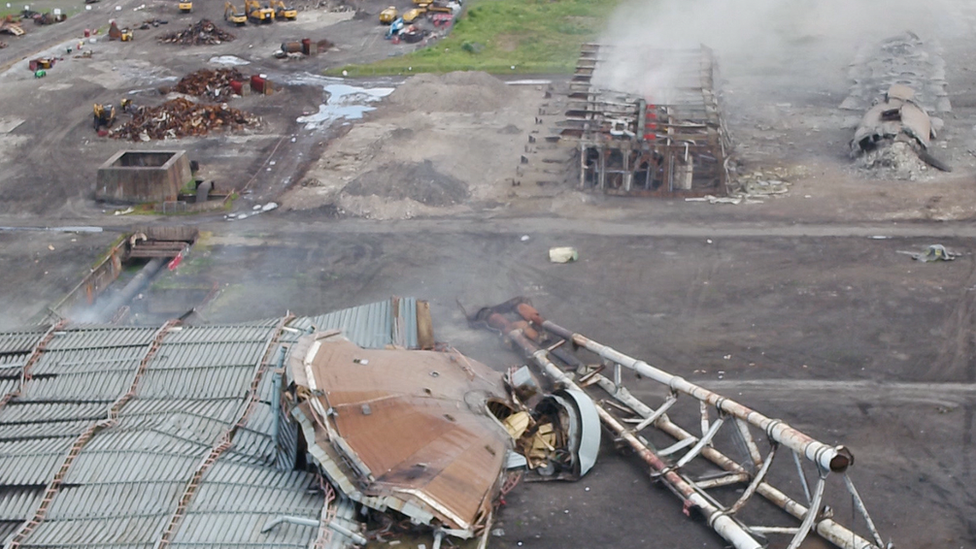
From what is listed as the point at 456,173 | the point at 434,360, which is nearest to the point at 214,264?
the point at 456,173

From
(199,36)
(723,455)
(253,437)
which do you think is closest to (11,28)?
(199,36)

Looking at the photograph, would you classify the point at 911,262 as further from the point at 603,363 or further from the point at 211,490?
the point at 211,490

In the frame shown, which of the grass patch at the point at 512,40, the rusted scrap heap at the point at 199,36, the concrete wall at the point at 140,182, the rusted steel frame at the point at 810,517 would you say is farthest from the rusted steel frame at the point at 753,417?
the rusted scrap heap at the point at 199,36

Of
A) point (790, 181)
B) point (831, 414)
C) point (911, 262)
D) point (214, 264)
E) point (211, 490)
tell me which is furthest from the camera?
point (790, 181)

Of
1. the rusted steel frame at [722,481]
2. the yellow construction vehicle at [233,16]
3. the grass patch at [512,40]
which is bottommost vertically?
the yellow construction vehicle at [233,16]

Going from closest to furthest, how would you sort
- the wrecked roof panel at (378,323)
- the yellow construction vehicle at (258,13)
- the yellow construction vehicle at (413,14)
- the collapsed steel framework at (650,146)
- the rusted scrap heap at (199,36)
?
the wrecked roof panel at (378,323) < the collapsed steel framework at (650,146) < the rusted scrap heap at (199,36) < the yellow construction vehicle at (413,14) < the yellow construction vehicle at (258,13)

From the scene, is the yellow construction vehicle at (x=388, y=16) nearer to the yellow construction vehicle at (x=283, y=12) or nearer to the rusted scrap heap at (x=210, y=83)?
the yellow construction vehicle at (x=283, y=12)

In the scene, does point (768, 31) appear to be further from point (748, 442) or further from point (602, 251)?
point (748, 442)
